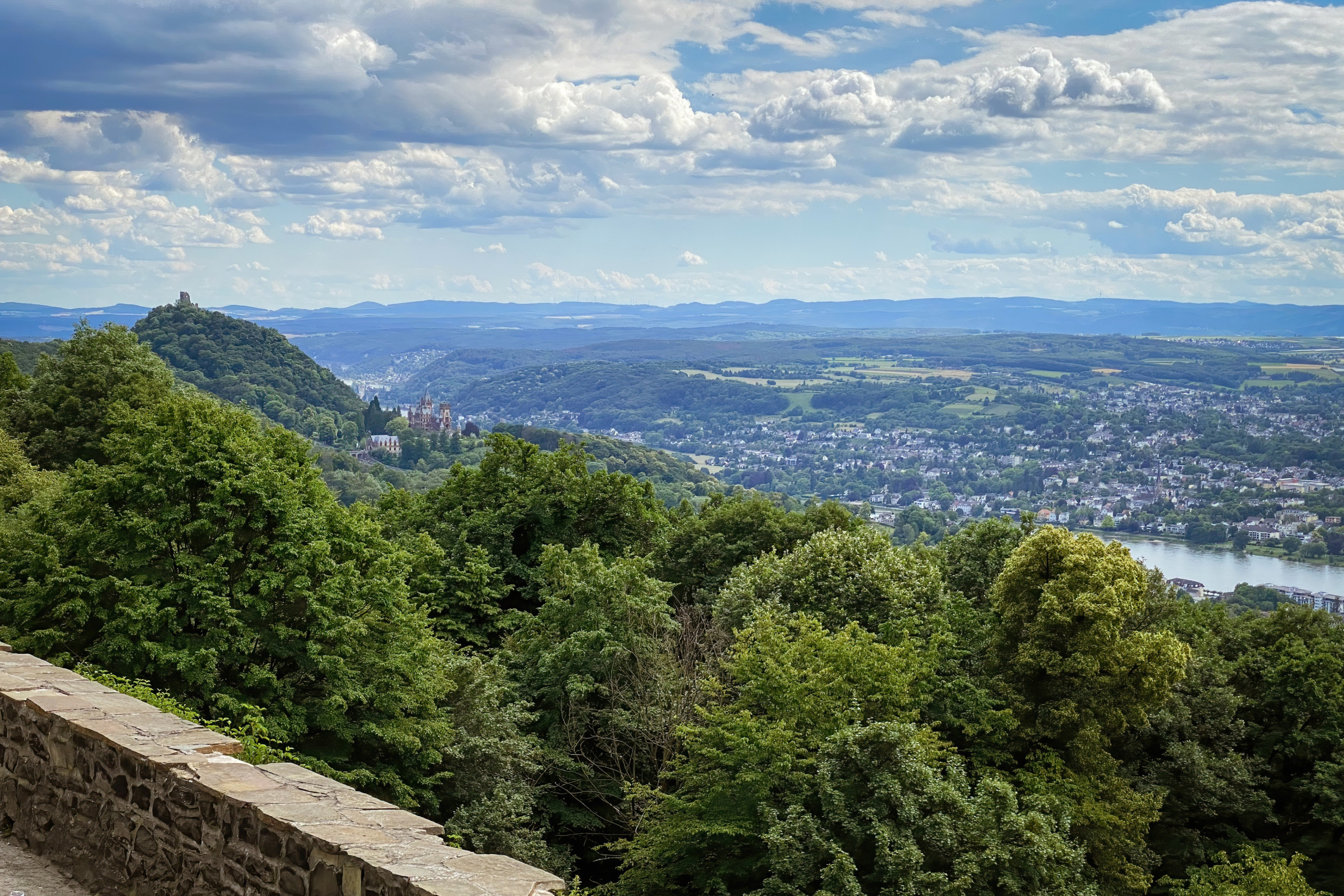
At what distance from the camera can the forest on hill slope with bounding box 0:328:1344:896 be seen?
1548 centimetres

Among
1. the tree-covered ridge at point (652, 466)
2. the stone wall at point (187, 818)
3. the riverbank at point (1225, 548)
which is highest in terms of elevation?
the stone wall at point (187, 818)

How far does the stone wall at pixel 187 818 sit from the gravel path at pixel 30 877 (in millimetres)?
76

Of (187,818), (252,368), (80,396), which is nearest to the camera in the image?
(187,818)

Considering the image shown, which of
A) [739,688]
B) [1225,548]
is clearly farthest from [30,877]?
[1225,548]

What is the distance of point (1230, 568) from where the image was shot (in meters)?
87.1

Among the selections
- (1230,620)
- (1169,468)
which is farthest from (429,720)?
(1169,468)

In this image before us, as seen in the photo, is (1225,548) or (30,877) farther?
(1225,548)

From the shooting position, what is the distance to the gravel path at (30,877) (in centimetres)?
721

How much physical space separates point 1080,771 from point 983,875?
538cm

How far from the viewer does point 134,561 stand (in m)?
16.5

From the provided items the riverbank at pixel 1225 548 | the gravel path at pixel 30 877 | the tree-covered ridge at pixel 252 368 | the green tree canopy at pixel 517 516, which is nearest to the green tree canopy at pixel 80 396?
the green tree canopy at pixel 517 516

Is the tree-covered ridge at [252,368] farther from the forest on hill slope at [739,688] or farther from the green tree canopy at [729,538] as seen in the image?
the forest on hill slope at [739,688]

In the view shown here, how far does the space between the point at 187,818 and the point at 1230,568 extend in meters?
93.6

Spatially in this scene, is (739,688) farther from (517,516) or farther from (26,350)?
(26,350)
